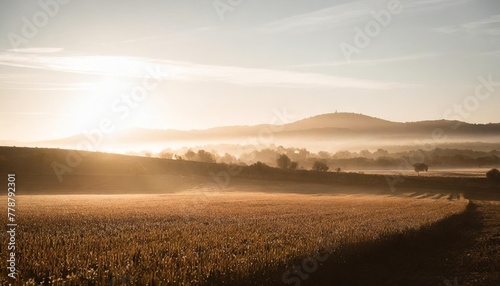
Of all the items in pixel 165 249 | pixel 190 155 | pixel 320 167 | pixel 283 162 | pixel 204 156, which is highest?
pixel 190 155

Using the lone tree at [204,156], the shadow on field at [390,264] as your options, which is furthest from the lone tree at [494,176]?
the lone tree at [204,156]

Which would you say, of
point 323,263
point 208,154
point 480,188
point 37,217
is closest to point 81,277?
point 323,263

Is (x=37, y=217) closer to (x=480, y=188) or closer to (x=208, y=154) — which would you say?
(x=480, y=188)

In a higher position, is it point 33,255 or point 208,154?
point 208,154

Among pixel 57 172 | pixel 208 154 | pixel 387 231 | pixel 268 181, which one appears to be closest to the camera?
pixel 387 231

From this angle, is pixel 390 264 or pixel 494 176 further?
pixel 494 176

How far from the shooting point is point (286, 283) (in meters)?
13.6

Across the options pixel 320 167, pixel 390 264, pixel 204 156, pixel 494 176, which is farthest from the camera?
pixel 204 156

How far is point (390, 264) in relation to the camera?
18.7 meters

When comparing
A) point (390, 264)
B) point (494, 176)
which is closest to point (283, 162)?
point (494, 176)

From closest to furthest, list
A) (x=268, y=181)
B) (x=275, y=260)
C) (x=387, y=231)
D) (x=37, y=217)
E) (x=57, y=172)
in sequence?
(x=275, y=260) → (x=387, y=231) → (x=37, y=217) → (x=57, y=172) → (x=268, y=181)

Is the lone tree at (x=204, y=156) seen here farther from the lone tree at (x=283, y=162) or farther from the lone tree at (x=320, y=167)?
the lone tree at (x=320, y=167)

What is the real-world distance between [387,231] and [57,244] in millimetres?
15805

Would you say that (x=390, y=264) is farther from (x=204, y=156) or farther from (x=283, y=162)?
(x=204, y=156)
